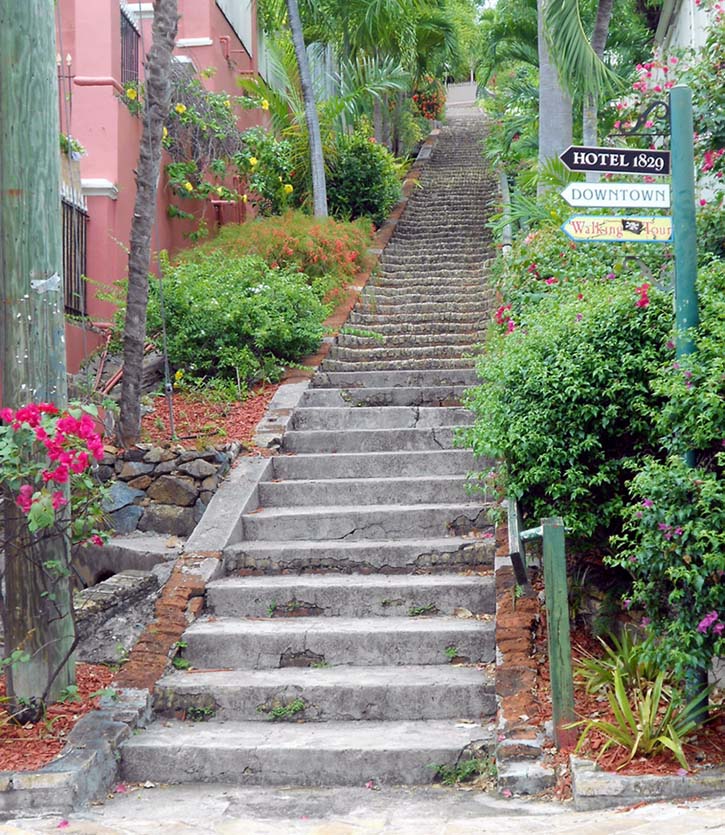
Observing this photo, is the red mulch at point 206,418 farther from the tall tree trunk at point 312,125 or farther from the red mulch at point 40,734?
the tall tree trunk at point 312,125

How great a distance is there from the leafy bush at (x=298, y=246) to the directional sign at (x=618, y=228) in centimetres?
711

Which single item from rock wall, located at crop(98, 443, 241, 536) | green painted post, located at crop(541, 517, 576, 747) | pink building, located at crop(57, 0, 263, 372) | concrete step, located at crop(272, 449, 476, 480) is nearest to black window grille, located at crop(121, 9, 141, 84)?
pink building, located at crop(57, 0, 263, 372)

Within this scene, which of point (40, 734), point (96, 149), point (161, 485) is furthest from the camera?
point (96, 149)

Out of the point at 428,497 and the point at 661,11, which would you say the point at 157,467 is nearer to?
the point at 428,497

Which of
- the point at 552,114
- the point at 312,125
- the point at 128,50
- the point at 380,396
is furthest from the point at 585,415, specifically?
the point at 312,125

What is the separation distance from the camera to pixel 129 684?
5.68m

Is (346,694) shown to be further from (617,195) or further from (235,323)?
(235,323)

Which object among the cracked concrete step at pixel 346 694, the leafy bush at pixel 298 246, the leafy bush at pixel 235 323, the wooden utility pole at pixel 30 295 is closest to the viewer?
the wooden utility pole at pixel 30 295

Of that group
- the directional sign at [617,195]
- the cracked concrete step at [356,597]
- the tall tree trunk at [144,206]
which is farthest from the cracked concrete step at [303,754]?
the tall tree trunk at [144,206]

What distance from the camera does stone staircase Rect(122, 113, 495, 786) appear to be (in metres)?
5.20

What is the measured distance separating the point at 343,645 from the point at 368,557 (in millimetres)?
961

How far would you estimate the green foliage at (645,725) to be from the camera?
4.58 meters

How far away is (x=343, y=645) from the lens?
6.01 metres

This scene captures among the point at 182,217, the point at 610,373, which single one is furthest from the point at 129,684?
the point at 182,217
